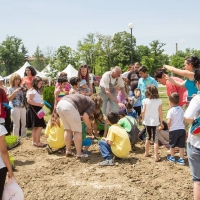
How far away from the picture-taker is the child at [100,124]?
6.87m

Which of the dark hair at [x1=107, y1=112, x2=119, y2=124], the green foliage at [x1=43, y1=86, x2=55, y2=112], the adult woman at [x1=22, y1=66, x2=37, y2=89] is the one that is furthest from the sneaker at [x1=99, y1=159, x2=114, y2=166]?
the green foliage at [x1=43, y1=86, x2=55, y2=112]

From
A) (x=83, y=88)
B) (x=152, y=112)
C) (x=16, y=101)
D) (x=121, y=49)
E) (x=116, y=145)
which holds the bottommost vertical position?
(x=116, y=145)

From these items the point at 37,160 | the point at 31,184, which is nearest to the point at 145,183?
the point at 31,184

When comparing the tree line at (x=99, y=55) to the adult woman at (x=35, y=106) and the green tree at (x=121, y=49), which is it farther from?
the adult woman at (x=35, y=106)

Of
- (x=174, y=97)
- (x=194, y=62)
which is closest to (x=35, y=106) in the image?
(x=174, y=97)

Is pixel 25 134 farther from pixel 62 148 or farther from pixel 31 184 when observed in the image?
pixel 31 184

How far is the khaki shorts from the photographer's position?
17.5ft

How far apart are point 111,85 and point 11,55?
75.9 meters

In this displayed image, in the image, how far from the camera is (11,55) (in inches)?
3103

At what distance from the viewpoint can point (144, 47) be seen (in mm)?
66000

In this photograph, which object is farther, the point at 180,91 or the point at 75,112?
the point at 180,91

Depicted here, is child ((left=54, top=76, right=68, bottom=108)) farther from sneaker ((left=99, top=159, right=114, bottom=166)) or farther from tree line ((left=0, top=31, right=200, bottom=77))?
tree line ((left=0, top=31, right=200, bottom=77))

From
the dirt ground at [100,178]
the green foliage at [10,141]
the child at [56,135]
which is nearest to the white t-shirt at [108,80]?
the child at [56,135]

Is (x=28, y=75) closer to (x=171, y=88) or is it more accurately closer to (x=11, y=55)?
(x=171, y=88)
